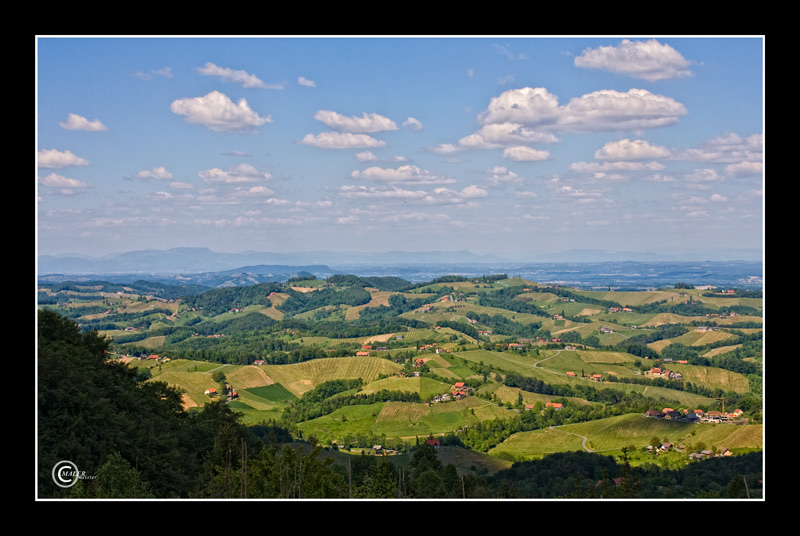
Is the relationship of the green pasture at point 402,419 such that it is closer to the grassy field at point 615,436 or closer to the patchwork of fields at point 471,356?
the patchwork of fields at point 471,356

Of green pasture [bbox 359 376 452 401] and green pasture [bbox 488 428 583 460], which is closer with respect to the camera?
green pasture [bbox 488 428 583 460]

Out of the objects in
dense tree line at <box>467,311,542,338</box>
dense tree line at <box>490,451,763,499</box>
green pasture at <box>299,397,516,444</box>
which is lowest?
green pasture at <box>299,397,516,444</box>

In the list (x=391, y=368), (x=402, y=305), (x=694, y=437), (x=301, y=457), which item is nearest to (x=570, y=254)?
(x=402, y=305)

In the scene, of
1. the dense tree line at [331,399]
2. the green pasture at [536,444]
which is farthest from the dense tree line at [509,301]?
the green pasture at [536,444]

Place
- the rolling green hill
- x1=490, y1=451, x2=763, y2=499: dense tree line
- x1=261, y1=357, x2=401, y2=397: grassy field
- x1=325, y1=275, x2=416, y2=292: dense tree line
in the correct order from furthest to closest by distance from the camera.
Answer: x1=325, y1=275, x2=416, y2=292: dense tree line
x1=261, y1=357, x2=401, y2=397: grassy field
the rolling green hill
x1=490, y1=451, x2=763, y2=499: dense tree line

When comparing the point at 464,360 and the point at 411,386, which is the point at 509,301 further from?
the point at 411,386

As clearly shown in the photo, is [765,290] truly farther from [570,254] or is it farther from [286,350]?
[570,254]

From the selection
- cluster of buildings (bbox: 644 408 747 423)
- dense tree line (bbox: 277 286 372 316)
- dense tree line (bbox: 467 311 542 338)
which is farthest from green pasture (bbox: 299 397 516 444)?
dense tree line (bbox: 277 286 372 316)

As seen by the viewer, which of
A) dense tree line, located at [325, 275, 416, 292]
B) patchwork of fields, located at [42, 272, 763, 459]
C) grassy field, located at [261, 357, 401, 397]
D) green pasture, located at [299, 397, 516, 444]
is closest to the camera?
green pasture, located at [299, 397, 516, 444]

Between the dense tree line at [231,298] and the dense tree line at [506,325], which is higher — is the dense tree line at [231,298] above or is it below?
above

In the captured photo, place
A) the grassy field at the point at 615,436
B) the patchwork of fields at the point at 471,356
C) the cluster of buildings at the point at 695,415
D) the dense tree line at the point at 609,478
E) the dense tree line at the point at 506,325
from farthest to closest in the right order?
the dense tree line at the point at 506,325 < the patchwork of fields at the point at 471,356 < the cluster of buildings at the point at 695,415 < the grassy field at the point at 615,436 < the dense tree line at the point at 609,478

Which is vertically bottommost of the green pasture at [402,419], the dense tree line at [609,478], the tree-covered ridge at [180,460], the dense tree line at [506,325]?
the green pasture at [402,419]

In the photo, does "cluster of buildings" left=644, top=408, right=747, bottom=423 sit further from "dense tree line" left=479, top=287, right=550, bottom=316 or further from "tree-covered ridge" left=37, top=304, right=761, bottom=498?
"dense tree line" left=479, top=287, right=550, bottom=316

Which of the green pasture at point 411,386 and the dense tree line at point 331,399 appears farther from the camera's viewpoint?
the green pasture at point 411,386
